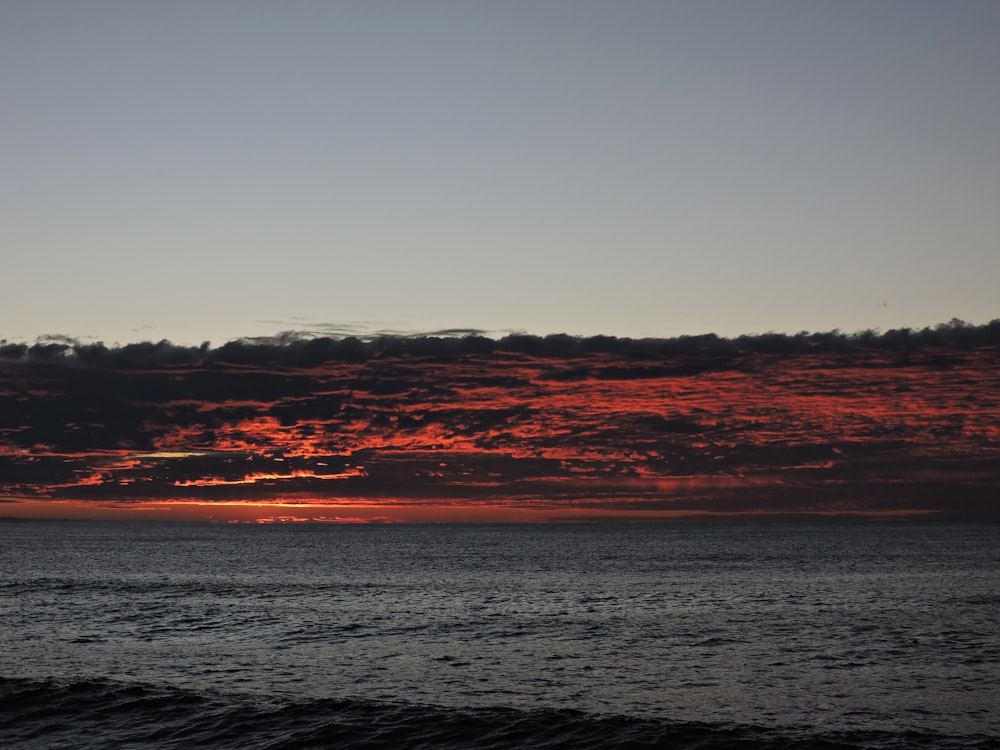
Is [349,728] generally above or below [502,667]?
above

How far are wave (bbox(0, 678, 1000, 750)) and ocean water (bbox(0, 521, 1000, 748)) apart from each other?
126 mm

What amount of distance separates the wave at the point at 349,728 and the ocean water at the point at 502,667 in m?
0.13

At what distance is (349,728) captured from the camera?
3309cm

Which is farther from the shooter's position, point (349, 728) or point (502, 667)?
point (502, 667)

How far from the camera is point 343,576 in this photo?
118m

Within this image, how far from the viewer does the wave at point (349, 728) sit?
3108 cm

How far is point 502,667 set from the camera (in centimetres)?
4550

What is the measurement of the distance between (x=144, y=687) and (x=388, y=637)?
1892cm

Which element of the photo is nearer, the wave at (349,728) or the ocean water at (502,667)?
the wave at (349,728)

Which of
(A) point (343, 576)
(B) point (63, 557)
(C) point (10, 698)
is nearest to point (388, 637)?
(C) point (10, 698)

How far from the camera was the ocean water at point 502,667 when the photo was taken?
3278cm

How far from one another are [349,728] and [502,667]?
13662mm

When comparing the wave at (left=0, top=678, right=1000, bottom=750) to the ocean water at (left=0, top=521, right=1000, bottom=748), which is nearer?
the wave at (left=0, top=678, right=1000, bottom=750)

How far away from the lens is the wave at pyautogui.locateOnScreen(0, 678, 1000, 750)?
3108 cm
